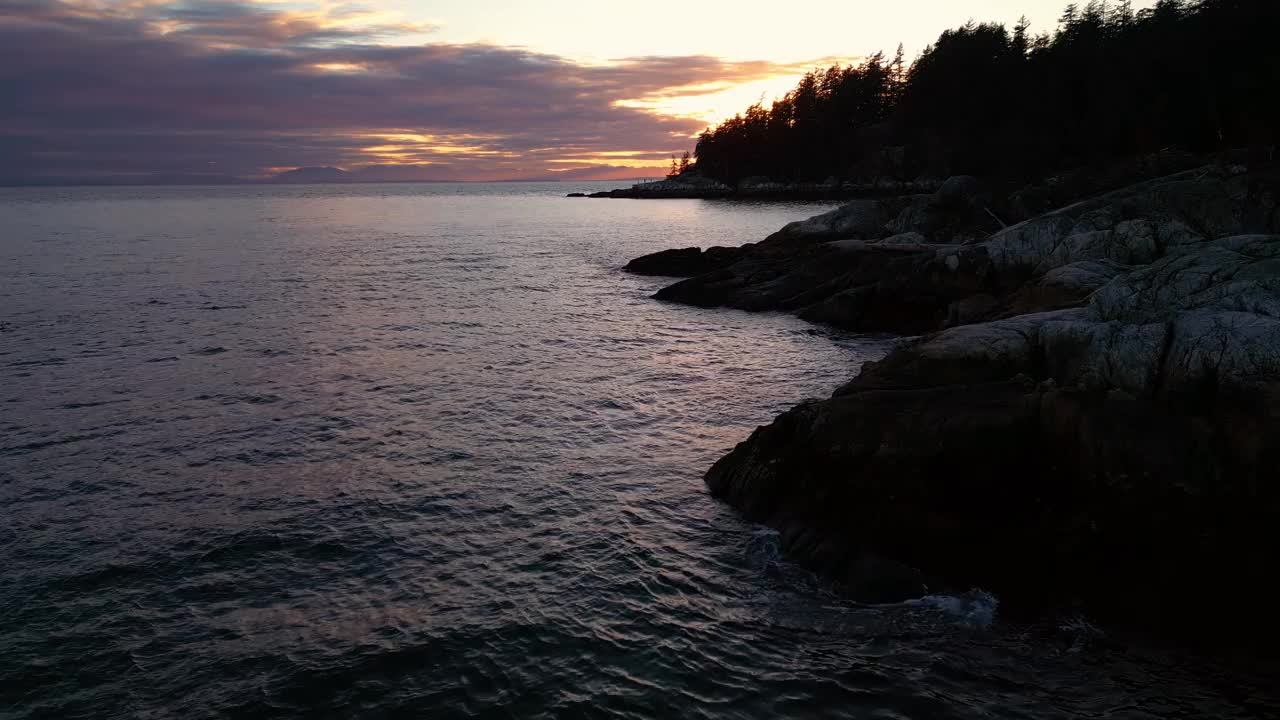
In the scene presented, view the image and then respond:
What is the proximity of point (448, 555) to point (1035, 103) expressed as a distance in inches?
4873

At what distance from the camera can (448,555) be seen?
14352mm

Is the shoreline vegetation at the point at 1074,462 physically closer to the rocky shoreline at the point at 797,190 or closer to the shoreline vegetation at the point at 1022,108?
the shoreline vegetation at the point at 1022,108

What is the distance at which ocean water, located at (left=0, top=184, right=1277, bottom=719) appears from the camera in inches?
411

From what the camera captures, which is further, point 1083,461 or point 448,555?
point 448,555

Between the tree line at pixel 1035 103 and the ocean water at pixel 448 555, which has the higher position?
the tree line at pixel 1035 103

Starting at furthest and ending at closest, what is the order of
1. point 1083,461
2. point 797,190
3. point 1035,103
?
point 797,190 → point 1035,103 → point 1083,461

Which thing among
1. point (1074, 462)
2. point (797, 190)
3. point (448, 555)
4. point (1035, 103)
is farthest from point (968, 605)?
point (797, 190)

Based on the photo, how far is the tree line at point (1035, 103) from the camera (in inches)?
2795

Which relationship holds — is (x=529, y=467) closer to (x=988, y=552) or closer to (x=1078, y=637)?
(x=988, y=552)

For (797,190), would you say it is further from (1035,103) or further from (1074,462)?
(1074,462)

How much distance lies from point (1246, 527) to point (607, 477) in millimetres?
12012

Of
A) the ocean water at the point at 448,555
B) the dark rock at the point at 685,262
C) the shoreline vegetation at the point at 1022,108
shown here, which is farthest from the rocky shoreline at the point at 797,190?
the ocean water at the point at 448,555

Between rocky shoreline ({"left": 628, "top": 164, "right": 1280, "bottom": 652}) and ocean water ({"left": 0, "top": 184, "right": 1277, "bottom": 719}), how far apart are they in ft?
2.74

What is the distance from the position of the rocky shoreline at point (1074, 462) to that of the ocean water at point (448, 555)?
2.74 feet
